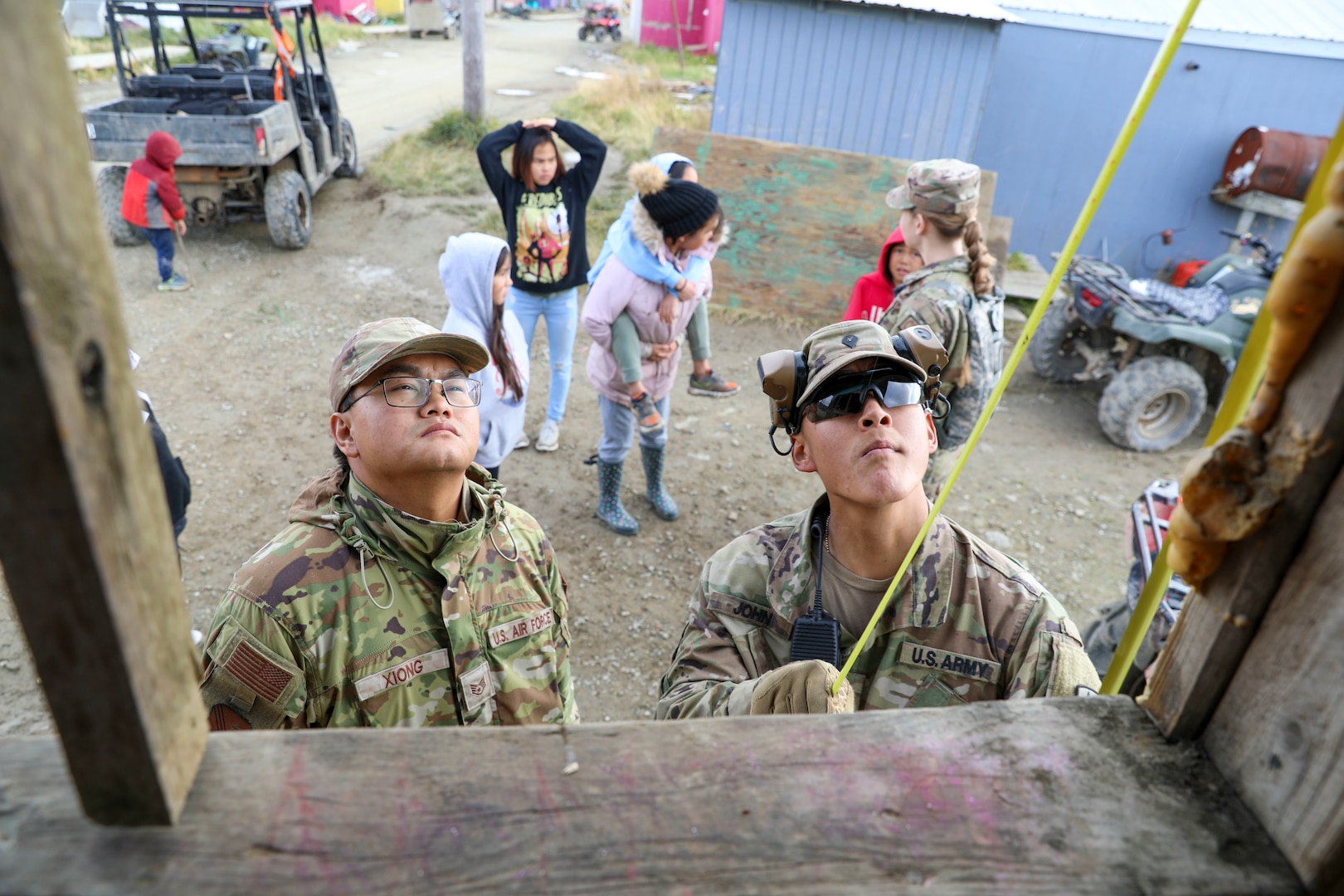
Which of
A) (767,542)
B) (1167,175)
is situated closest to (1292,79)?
(1167,175)

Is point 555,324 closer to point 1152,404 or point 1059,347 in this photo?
point 1059,347

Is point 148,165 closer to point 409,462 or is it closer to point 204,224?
point 204,224

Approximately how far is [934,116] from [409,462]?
25.6ft

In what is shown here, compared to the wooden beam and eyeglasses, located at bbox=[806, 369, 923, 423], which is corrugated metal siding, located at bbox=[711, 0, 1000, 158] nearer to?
eyeglasses, located at bbox=[806, 369, 923, 423]

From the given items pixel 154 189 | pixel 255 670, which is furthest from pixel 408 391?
pixel 154 189

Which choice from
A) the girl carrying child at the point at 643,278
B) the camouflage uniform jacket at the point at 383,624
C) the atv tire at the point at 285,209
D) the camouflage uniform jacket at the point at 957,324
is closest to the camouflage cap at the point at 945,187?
the camouflage uniform jacket at the point at 957,324

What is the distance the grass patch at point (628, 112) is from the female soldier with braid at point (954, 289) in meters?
8.28

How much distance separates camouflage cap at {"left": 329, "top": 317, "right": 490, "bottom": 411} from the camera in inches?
82.8

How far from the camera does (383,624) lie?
1975 millimetres

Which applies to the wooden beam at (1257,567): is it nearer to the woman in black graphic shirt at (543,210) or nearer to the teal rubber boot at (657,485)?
the teal rubber boot at (657,485)

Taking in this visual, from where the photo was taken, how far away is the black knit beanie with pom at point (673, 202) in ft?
14.1

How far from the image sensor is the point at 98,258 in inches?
24.4

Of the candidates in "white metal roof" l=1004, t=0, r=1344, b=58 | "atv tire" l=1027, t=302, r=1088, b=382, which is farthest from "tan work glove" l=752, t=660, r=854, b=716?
"white metal roof" l=1004, t=0, r=1344, b=58

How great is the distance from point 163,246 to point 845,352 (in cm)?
755
